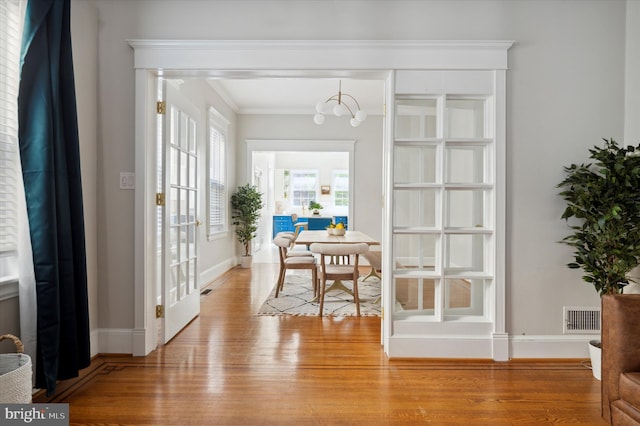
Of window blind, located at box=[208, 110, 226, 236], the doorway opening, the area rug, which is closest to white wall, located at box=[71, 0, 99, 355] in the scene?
the area rug

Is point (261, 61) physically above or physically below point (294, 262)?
above

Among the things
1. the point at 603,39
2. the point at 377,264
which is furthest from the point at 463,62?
the point at 377,264

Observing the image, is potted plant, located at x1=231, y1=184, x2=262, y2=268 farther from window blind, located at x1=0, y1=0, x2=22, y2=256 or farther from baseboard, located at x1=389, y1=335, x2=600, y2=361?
window blind, located at x1=0, y1=0, x2=22, y2=256

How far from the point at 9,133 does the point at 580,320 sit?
12.9 ft

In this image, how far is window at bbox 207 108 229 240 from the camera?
5590 mm

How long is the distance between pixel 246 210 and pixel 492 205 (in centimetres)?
469

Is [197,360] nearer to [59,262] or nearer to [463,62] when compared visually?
[59,262]

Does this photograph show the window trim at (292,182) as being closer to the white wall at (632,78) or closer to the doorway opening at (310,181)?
the doorway opening at (310,181)

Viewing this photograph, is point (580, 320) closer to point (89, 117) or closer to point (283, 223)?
point (89, 117)

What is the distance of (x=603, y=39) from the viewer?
283 centimetres

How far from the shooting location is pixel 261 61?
284 centimetres

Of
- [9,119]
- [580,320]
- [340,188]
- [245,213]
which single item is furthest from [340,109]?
[340,188]

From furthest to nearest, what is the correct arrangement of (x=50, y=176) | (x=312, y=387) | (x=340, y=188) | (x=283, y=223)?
(x=340, y=188), (x=283, y=223), (x=312, y=387), (x=50, y=176)

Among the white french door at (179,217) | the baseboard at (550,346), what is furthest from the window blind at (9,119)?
the baseboard at (550,346)
